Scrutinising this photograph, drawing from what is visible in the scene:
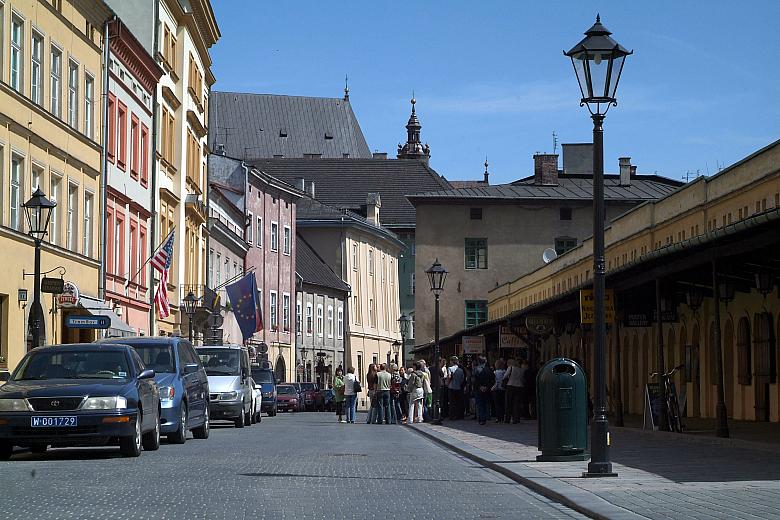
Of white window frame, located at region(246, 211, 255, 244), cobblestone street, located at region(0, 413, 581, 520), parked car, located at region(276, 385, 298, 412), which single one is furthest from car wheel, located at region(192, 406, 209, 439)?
white window frame, located at region(246, 211, 255, 244)

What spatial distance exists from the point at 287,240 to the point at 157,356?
6438 cm

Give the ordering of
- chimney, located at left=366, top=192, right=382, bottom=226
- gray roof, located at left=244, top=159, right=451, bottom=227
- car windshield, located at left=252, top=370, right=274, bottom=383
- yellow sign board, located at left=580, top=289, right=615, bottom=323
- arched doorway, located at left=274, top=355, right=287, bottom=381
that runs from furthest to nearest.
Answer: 1. gray roof, located at left=244, top=159, right=451, bottom=227
2. chimney, located at left=366, top=192, right=382, bottom=226
3. arched doorway, located at left=274, top=355, right=287, bottom=381
4. car windshield, located at left=252, top=370, right=274, bottom=383
5. yellow sign board, located at left=580, top=289, right=615, bottom=323

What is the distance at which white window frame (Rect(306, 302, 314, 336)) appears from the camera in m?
95.4

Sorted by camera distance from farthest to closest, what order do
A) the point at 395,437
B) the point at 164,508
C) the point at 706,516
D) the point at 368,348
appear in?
the point at 368,348 → the point at 395,437 → the point at 164,508 → the point at 706,516

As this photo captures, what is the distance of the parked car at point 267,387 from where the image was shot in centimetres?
5509

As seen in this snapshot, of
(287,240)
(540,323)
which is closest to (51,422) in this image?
(540,323)

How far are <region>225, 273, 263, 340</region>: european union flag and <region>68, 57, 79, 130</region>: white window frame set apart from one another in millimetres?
A: 17210

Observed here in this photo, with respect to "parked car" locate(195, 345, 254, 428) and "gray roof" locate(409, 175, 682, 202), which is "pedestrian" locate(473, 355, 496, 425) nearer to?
"parked car" locate(195, 345, 254, 428)

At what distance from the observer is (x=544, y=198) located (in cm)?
8406

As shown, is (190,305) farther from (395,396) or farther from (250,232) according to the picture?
(250,232)

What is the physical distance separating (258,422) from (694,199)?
14270mm

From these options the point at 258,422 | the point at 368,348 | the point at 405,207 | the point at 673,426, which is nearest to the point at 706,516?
the point at 673,426

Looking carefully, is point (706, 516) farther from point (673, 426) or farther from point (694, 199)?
point (694, 199)

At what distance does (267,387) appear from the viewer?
181 feet
